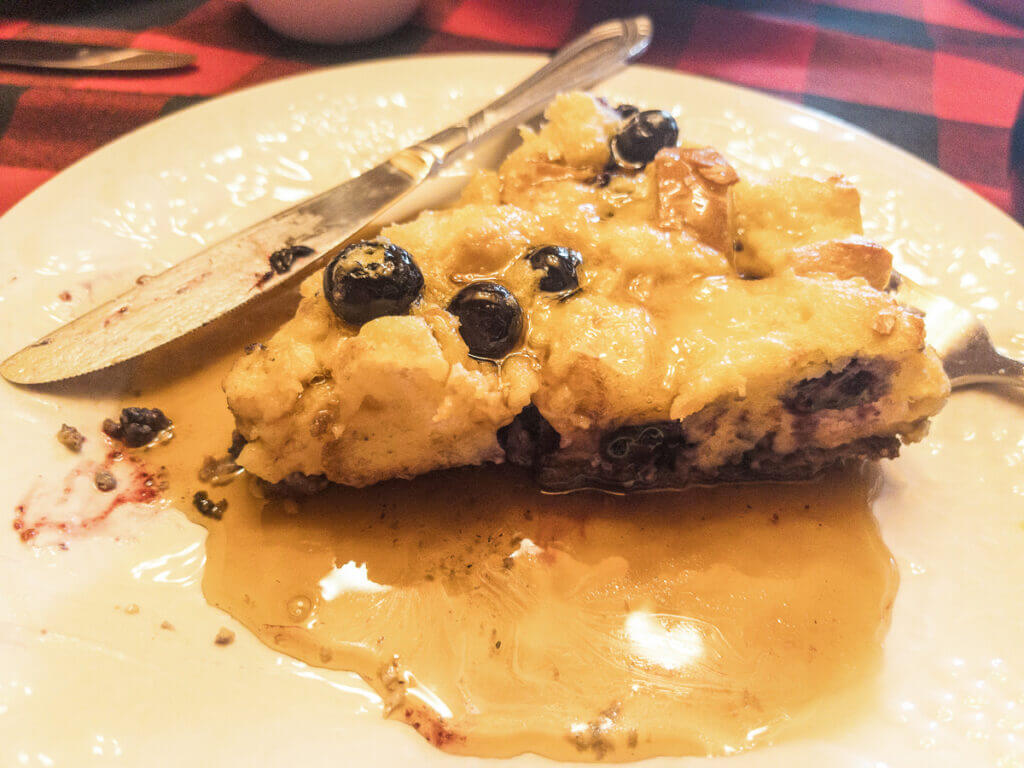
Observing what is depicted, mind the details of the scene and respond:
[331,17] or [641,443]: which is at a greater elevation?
[331,17]

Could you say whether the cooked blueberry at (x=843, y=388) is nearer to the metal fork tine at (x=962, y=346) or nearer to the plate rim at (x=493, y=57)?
the metal fork tine at (x=962, y=346)

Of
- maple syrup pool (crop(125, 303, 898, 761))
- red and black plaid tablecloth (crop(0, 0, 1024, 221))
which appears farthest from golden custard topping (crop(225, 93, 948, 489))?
red and black plaid tablecloth (crop(0, 0, 1024, 221))

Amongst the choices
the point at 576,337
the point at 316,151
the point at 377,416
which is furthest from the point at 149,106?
the point at 576,337

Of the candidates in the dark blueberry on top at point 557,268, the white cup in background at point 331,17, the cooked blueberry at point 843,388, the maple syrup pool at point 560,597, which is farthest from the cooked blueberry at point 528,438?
the white cup in background at point 331,17

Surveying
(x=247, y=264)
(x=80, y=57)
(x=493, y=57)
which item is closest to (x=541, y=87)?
(x=493, y=57)

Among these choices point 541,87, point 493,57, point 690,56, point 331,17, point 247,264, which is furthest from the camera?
point 690,56

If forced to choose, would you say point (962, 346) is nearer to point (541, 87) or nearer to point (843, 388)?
point (843, 388)
